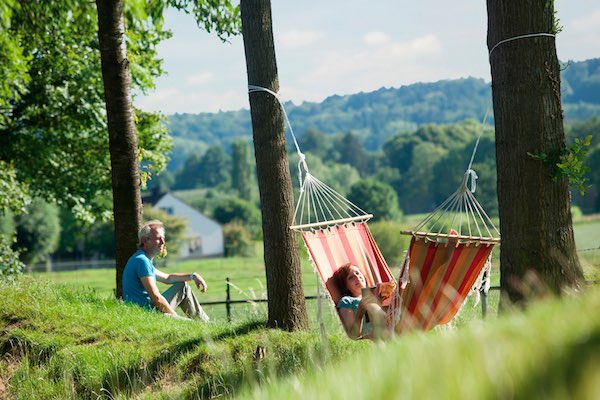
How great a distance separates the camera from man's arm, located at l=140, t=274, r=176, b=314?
631cm

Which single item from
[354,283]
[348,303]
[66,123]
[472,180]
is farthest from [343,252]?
[66,123]

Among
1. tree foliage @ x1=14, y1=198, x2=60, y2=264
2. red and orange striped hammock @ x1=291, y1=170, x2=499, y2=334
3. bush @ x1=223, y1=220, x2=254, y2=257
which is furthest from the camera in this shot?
bush @ x1=223, y1=220, x2=254, y2=257

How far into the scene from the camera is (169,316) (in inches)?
244

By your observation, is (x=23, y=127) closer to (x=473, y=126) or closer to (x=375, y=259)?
(x=375, y=259)

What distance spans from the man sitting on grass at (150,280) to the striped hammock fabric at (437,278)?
1789 millimetres

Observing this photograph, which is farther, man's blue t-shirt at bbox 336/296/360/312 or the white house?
the white house

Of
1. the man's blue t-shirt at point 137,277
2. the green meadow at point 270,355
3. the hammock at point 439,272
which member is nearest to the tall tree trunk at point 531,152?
the green meadow at point 270,355

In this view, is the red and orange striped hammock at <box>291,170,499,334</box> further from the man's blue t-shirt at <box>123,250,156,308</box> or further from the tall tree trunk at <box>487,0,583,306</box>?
the man's blue t-shirt at <box>123,250,156,308</box>

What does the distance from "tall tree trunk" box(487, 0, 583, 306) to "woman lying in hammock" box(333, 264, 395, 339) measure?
860 millimetres

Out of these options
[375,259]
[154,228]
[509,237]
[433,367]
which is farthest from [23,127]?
[433,367]

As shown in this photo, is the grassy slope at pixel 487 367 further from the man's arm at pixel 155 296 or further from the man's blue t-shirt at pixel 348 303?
the man's arm at pixel 155 296

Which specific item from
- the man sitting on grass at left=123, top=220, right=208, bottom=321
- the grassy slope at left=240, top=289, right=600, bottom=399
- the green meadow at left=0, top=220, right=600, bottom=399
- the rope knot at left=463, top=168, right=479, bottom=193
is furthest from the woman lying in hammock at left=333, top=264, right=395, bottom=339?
the grassy slope at left=240, top=289, right=600, bottom=399

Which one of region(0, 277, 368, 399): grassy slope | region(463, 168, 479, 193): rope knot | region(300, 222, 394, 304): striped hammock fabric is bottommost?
region(0, 277, 368, 399): grassy slope

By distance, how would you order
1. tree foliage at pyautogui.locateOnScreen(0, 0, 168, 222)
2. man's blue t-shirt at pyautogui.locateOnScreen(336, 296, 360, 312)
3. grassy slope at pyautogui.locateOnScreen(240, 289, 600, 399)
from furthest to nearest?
tree foliage at pyautogui.locateOnScreen(0, 0, 168, 222), man's blue t-shirt at pyautogui.locateOnScreen(336, 296, 360, 312), grassy slope at pyautogui.locateOnScreen(240, 289, 600, 399)
